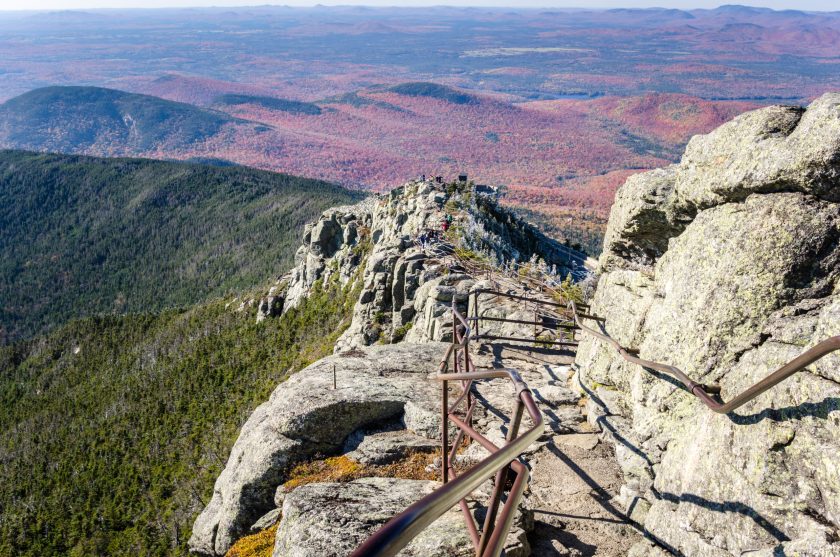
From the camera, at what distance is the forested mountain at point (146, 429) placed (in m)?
46.5

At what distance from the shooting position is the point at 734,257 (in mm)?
7336

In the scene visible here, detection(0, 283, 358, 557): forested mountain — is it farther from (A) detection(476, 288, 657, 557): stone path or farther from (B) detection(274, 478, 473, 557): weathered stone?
(A) detection(476, 288, 657, 557): stone path

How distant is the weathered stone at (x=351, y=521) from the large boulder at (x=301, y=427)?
2.68 metres

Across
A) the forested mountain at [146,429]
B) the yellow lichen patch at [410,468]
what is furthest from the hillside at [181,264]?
the yellow lichen patch at [410,468]

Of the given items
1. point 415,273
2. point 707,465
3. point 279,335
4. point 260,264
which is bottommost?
point 260,264

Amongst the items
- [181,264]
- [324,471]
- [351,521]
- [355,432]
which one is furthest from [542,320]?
[181,264]

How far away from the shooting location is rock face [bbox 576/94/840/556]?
18.5ft

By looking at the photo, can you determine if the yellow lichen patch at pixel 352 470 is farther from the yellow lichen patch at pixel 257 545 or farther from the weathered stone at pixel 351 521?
the yellow lichen patch at pixel 257 545

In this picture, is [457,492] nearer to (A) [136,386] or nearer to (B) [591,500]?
(B) [591,500]

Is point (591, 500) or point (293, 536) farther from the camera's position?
point (591, 500)

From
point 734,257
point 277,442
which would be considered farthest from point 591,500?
point 277,442

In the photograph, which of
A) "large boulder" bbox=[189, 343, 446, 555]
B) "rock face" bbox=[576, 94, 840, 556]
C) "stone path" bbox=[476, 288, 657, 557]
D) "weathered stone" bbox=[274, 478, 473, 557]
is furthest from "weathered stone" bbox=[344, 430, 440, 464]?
"rock face" bbox=[576, 94, 840, 556]

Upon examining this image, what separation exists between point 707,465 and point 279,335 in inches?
2141

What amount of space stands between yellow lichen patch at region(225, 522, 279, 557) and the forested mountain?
24.0 metres
